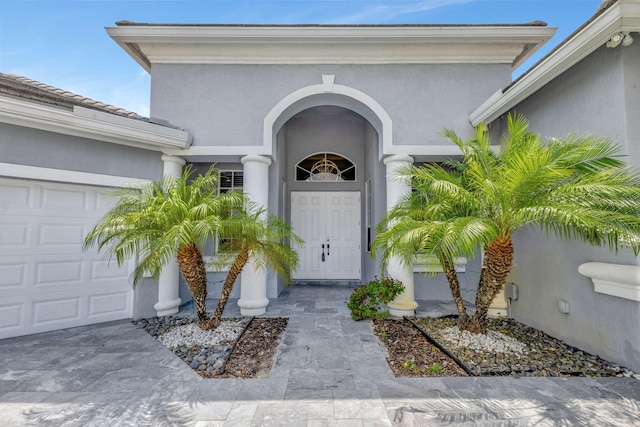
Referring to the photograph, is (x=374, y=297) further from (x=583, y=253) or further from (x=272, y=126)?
(x=272, y=126)

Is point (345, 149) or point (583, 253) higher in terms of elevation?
point (345, 149)

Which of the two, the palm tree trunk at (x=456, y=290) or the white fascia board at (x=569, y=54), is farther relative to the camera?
the palm tree trunk at (x=456, y=290)

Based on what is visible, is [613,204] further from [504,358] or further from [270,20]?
[270,20]

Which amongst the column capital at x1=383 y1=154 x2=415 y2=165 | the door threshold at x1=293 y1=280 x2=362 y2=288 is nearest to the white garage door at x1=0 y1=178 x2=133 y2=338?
the door threshold at x1=293 y1=280 x2=362 y2=288

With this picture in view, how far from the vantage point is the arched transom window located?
9.02 metres

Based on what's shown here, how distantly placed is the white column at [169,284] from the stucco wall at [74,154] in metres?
0.18

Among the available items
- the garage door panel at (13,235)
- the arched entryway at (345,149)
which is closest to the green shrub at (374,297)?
the arched entryway at (345,149)

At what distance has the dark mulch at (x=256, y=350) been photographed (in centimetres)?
360

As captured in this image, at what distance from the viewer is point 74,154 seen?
502 centimetres

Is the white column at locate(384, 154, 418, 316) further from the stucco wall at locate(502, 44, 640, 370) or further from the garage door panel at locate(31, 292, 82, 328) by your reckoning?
the garage door panel at locate(31, 292, 82, 328)

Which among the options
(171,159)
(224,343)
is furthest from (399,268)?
(171,159)

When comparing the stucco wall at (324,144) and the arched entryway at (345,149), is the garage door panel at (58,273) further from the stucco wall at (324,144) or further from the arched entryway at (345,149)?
the stucco wall at (324,144)

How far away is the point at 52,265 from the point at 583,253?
8153 millimetres

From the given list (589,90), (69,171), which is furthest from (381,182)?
(69,171)
